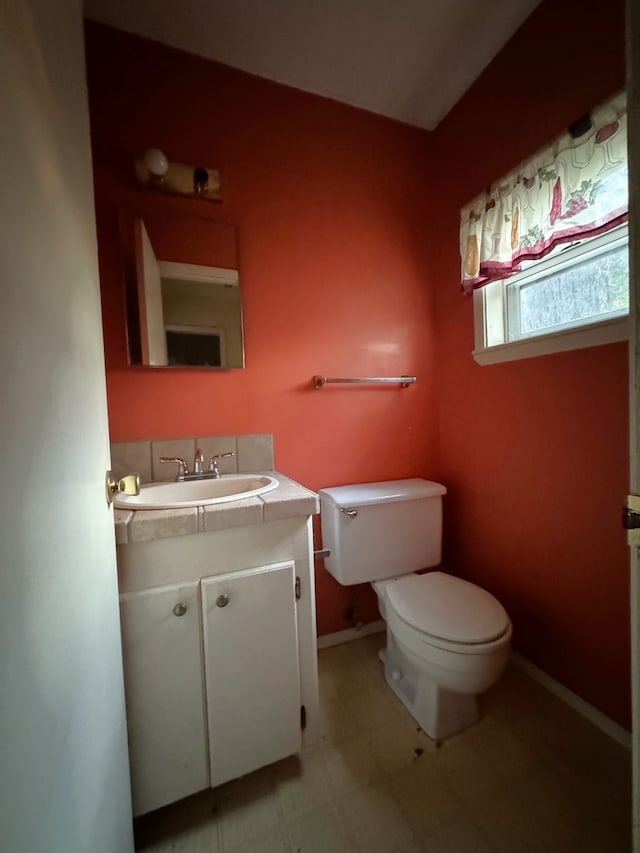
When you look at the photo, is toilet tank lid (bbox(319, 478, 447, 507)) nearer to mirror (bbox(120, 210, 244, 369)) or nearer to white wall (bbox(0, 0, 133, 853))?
mirror (bbox(120, 210, 244, 369))

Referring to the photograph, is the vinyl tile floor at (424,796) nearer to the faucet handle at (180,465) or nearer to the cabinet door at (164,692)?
the cabinet door at (164,692)

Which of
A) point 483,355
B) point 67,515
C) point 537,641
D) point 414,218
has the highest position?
point 414,218

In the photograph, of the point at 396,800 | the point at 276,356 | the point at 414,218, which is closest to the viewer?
the point at 396,800

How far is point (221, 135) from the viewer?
1341 mm

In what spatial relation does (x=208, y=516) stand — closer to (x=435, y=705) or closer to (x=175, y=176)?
(x=435, y=705)

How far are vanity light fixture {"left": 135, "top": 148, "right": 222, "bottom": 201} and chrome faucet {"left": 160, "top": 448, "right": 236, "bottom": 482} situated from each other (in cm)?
100

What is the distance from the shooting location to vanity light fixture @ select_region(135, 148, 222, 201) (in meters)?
1.18

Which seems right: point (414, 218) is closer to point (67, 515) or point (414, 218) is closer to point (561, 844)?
point (67, 515)

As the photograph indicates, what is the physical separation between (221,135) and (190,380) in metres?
1.00

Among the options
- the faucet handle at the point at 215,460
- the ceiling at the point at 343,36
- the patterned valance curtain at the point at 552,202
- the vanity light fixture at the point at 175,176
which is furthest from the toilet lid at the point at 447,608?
the ceiling at the point at 343,36

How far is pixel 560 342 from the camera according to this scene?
46.2 inches

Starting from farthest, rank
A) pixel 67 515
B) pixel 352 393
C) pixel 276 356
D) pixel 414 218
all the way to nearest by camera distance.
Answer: pixel 414 218
pixel 352 393
pixel 276 356
pixel 67 515

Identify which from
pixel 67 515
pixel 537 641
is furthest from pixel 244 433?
pixel 537 641

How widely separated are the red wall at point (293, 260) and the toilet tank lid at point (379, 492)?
0.30 ft
